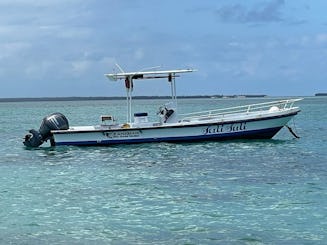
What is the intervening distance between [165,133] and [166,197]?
12687 mm

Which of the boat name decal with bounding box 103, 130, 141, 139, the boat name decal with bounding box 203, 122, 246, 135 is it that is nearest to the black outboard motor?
the boat name decal with bounding box 103, 130, 141, 139

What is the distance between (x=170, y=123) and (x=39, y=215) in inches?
606

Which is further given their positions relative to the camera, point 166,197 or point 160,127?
point 160,127

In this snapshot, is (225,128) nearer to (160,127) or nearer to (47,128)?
(160,127)

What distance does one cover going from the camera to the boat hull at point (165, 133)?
1138 inches

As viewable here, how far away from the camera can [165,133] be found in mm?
28891

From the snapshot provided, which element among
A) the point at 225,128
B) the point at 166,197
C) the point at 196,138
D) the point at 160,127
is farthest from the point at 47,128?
the point at 166,197

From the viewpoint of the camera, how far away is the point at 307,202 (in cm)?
1521

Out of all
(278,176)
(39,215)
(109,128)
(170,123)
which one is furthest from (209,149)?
(39,215)

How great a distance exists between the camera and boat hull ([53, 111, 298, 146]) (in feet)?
94.8

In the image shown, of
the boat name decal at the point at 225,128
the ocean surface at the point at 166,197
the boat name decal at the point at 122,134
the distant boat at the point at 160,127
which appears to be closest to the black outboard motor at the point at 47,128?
the distant boat at the point at 160,127

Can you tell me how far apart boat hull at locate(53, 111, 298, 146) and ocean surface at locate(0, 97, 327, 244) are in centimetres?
104

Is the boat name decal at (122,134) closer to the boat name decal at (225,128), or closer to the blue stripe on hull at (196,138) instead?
the blue stripe on hull at (196,138)

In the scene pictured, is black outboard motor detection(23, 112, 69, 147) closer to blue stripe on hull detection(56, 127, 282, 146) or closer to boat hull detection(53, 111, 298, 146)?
boat hull detection(53, 111, 298, 146)
